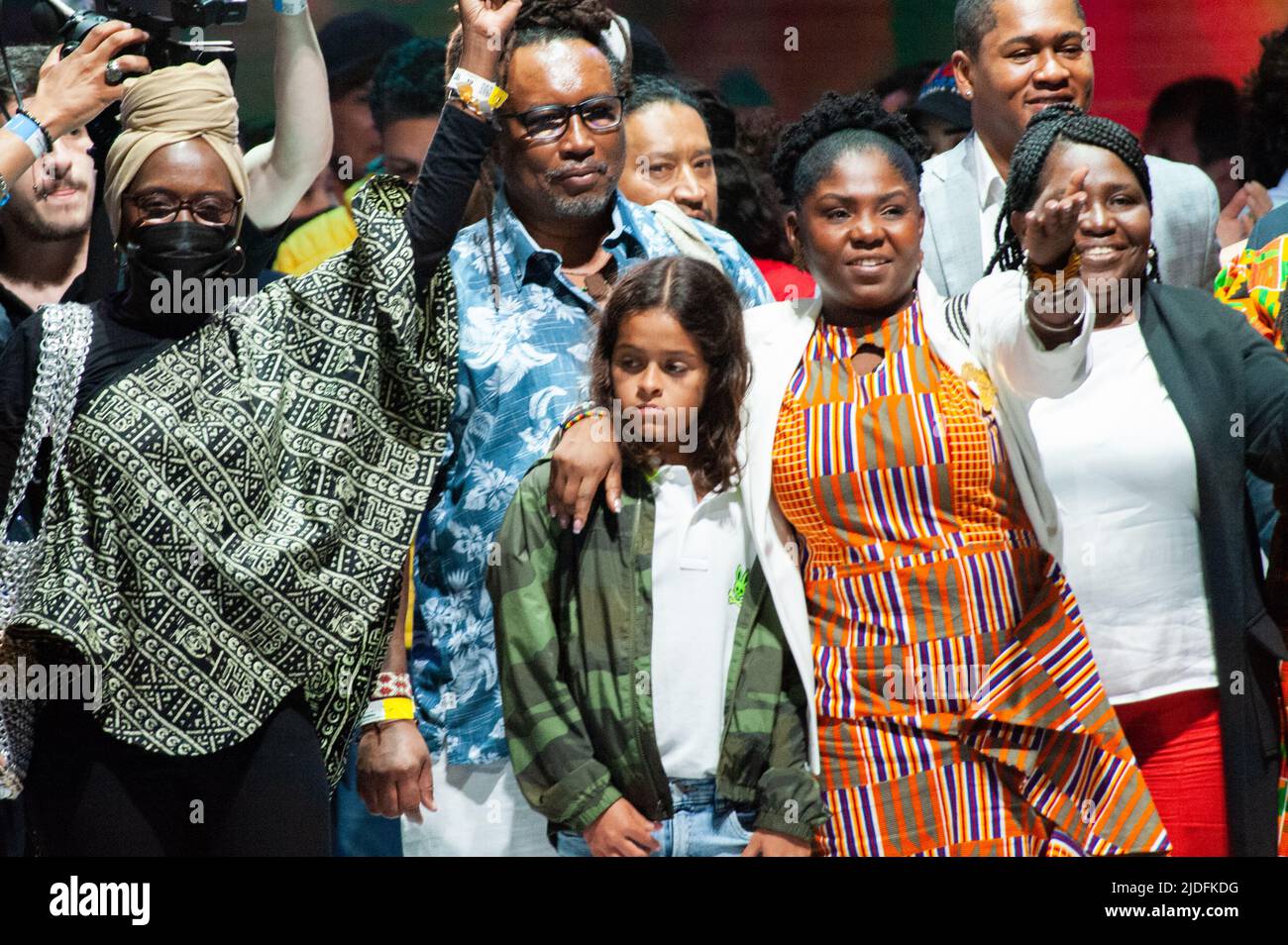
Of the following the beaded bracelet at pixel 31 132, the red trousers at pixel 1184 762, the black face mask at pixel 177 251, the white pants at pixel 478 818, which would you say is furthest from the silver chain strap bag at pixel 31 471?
the red trousers at pixel 1184 762

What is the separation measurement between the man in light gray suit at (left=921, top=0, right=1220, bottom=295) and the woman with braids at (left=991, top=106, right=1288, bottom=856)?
0.37 m

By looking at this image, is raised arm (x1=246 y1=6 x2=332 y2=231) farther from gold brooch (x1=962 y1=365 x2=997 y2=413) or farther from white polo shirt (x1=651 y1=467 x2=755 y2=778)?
gold brooch (x1=962 y1=365 x2=997 y2=413)

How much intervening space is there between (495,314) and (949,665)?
121cm

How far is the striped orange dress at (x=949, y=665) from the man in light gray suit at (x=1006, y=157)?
2.36ft

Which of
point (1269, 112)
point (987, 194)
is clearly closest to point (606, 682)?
point (987, 194)

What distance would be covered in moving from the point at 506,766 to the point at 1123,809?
123cm

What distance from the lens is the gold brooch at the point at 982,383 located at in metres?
3.36

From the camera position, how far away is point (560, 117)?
377 cm

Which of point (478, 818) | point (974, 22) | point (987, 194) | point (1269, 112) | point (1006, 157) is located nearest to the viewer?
point (478, 818)

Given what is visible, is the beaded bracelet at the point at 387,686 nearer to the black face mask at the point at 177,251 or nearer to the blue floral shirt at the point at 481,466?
the blue floral shirt at the point at 481,466

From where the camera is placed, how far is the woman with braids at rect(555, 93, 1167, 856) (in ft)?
10.8

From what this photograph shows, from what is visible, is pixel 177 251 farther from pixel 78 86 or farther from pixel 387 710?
pixel 387 710

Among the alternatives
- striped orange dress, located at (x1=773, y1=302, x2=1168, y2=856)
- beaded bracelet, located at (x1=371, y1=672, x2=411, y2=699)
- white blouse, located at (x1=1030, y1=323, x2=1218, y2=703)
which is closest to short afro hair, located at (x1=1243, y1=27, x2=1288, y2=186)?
white blouse, located at (x1=1030, y1=323, x2=1218, y2=703)

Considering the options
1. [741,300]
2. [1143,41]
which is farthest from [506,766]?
[1143,41]
